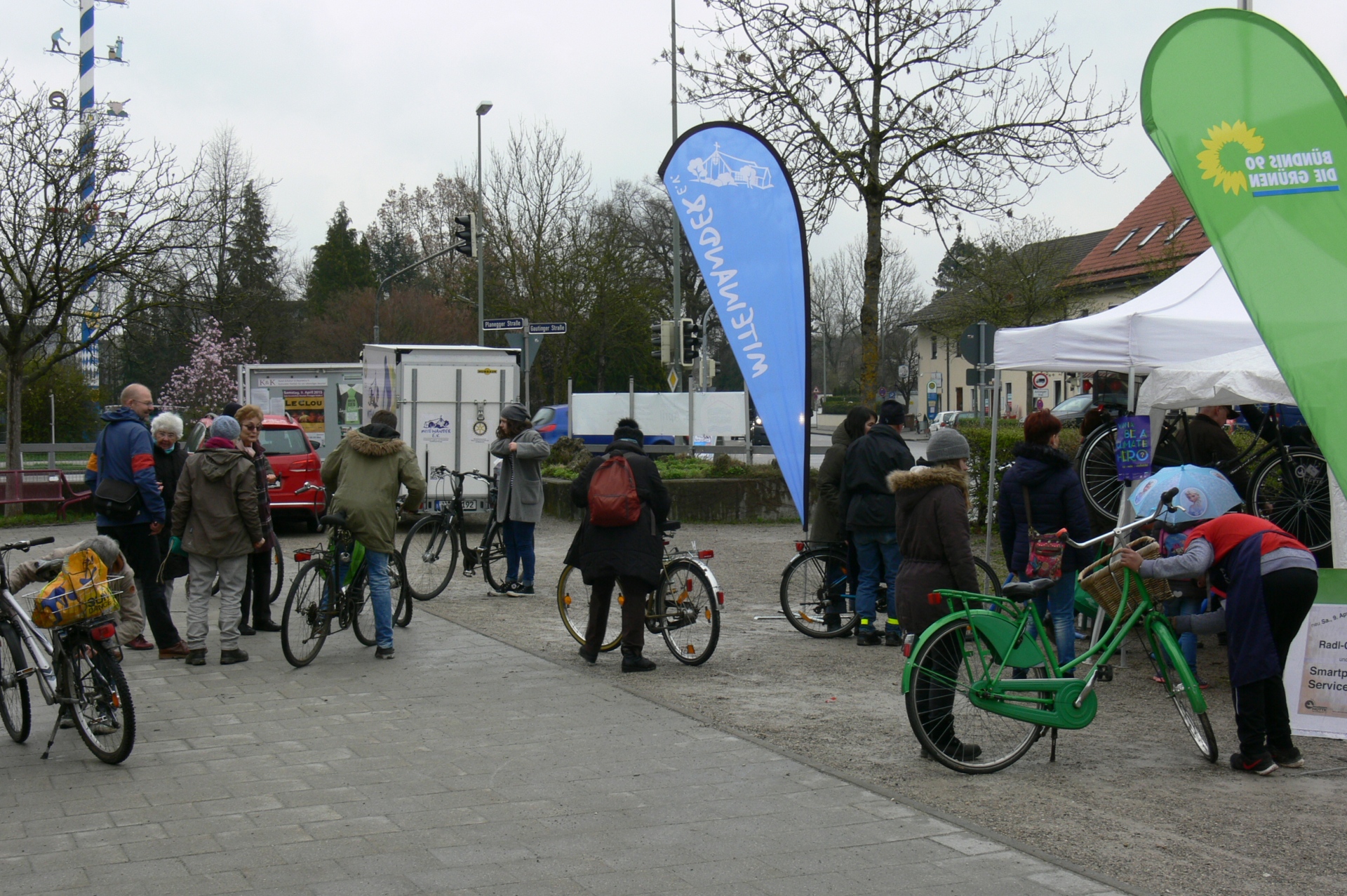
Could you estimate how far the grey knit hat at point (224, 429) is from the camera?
8.35m

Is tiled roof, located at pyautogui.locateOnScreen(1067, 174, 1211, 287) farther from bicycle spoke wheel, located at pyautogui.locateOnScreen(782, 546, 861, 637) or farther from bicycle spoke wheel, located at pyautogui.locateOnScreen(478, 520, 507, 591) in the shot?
bicycle spoke wheel, located at pyautogui.locateOnScreen(782, 546, 861, 637)

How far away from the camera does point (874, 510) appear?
8.95m

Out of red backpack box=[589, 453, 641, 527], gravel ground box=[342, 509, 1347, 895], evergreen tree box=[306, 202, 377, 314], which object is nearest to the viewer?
gravel ground box=[342, 509, 1347, 895]

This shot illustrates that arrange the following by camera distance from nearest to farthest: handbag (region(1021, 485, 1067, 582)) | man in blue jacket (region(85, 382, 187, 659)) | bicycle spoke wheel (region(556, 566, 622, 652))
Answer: handbag (region(1021, 485, 1067, 582)) → man in blue jacket (region(85, 382, 187, 659)) → bicycle spoke wheel (region(556, 566, 622, 652))

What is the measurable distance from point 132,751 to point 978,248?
127 feet

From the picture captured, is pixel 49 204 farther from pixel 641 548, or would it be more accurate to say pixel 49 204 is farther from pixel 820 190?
pixel 641 548

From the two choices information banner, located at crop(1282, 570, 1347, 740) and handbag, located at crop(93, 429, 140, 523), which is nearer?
information banner, located at crop(1282, 570, 1347, 740)

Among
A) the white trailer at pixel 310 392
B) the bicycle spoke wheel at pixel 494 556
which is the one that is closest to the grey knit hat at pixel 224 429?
the bicycle spoke wheel at pixel 494 556

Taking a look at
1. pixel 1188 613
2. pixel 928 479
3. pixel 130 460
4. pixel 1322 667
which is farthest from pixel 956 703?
pixel 130 460

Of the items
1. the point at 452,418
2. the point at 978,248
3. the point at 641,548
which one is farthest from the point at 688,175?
the point at 978,248

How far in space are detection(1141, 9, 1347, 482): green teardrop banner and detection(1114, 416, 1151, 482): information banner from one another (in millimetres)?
3206

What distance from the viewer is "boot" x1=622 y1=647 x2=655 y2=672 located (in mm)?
8148

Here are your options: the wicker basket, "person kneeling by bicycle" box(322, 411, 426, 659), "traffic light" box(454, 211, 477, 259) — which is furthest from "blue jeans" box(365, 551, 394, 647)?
"traffic light" box(454, 211, 477, 259)

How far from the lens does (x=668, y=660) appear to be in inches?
338
